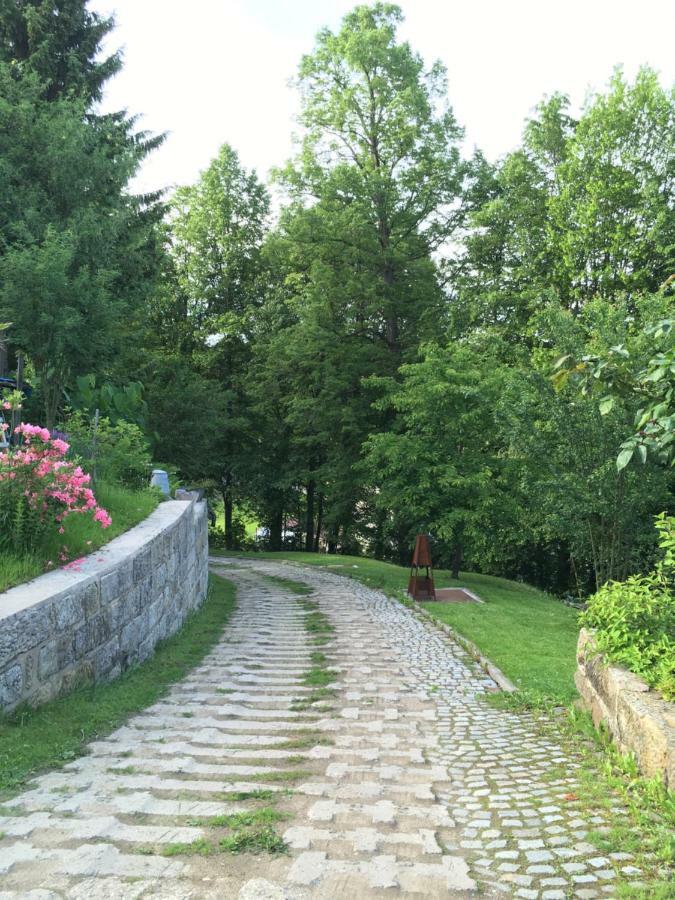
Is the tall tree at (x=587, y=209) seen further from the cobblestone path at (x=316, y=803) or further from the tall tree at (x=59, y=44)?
the cobblestone path at (x=316, y=803)

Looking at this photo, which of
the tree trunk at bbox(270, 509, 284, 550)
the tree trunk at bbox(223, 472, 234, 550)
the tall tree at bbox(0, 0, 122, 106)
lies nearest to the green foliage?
the tall tree at bbox(0, 0, 122, 106)

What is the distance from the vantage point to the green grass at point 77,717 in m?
4.28

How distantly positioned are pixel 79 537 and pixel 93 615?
109 centimetres

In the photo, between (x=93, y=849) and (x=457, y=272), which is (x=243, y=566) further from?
(x=93, y=849)

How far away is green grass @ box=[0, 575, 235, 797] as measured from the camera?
428 centimetres

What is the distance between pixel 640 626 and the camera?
5.03 metres

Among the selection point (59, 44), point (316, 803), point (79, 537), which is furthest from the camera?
point (59, 44)

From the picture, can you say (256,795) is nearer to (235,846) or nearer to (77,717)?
(235,846)

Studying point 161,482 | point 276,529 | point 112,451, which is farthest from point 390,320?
point 112,451

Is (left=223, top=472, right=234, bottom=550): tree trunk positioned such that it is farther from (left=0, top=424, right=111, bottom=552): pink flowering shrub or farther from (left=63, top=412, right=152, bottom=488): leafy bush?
(left=0, top=424, right=111, bottom=552): pink flowering shrub

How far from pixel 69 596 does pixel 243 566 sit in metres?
15.3

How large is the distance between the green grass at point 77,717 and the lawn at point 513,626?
11.1 ft

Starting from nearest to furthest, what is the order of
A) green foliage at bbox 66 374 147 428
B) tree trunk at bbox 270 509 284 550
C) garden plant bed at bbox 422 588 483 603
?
garden plant bed at bbox 422 588 483 603 → green foliage at bbox 66 374 147 428 → tree trunk at bbox 270 509 284 550

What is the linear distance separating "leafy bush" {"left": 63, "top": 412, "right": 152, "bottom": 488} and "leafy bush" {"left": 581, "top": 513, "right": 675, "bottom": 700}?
7658 mm
